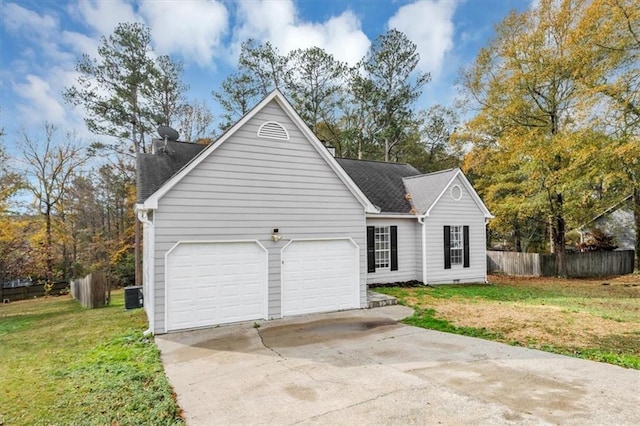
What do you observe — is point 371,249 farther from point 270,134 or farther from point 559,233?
point 559,233

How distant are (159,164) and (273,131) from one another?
4373 millimetres

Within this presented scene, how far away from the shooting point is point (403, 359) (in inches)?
227

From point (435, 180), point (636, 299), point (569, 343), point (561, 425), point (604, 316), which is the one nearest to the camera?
point (561, 425)

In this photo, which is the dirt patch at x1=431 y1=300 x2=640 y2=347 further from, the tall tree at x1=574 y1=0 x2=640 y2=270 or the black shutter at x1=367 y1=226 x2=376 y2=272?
the tall tree at x1=574 y1=0 x2=640 y2=270

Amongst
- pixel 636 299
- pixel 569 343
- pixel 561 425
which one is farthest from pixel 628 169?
pixel 561 425

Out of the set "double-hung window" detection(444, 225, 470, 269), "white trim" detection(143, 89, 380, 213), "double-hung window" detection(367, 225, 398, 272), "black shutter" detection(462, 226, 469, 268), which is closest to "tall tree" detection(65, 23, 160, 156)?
"white trim" detection(143, 89, 380, 213)

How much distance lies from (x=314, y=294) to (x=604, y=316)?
296 inches

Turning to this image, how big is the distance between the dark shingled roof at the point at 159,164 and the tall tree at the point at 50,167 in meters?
15.2

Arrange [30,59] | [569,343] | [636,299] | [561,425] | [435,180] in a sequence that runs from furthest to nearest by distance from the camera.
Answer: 1. [435,180]
2. [30,59]
3. [636,299]
4. [569,343]
5. [561,425]

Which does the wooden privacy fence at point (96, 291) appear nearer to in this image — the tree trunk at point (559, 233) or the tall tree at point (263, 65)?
the tall tree at point (263, 65)

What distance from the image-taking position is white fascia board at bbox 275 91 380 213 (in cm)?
879

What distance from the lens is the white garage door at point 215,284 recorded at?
7.64 meters

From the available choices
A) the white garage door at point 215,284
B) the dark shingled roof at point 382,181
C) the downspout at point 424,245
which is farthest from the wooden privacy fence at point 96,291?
the downspout at point 424,245

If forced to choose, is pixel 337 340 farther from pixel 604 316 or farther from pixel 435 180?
pixel 435 180
